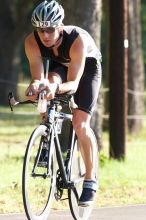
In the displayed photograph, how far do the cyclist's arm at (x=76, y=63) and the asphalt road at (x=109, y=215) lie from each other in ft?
4.71

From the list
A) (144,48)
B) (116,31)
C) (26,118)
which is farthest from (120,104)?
(144,48)

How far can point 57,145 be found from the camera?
6.85 meters

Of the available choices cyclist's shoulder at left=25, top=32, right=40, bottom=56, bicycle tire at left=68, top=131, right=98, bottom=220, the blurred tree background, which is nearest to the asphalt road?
bicycle tire at left=68, top=131, right=98, bottom=220

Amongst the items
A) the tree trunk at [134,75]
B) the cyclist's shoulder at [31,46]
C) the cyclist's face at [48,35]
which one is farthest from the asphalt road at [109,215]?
the tree trunk at [134,75]

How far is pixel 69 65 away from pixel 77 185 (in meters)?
1.11

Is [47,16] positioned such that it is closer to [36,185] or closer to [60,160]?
[60,160]

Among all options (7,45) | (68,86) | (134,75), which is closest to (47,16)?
(68,86)

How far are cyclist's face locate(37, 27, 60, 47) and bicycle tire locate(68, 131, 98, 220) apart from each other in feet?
3.28

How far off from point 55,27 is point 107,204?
238 cm

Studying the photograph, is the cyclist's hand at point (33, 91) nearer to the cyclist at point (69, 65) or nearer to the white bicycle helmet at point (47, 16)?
the cyclist at point (69, 65)

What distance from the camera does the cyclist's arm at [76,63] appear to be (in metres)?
6.73

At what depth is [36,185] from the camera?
670 cm

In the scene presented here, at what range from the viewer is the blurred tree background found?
1187 cm

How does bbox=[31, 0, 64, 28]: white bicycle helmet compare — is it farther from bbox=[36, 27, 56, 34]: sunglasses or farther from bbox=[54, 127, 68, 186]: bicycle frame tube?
bbox=[54, 127, 68, 186]: bicycle frame tube
